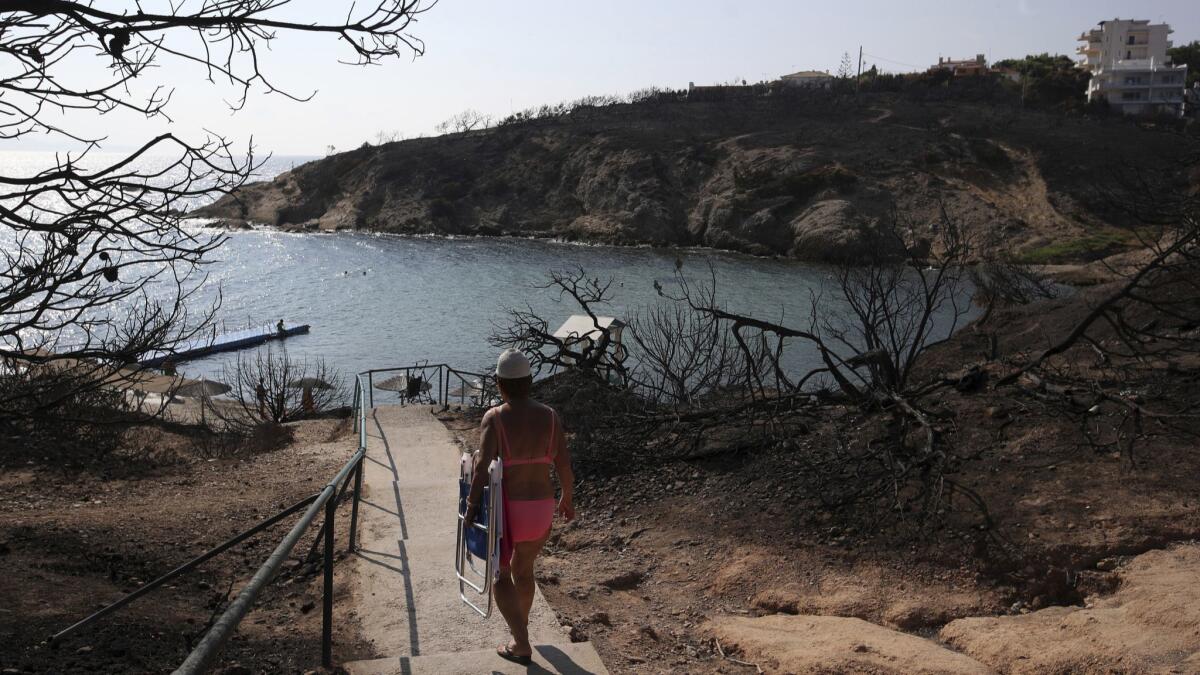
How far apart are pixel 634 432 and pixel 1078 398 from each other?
5.01 m

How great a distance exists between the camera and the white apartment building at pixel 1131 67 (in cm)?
9543

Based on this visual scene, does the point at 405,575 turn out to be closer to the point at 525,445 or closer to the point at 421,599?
the point at 421,599

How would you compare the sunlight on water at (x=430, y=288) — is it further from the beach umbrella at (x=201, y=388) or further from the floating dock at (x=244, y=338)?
the beach umbrella at (x=201, y=388)

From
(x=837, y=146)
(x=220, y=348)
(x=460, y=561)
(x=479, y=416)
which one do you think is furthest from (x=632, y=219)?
(x=460, y=561)

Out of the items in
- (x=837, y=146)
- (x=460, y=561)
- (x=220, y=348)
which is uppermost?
(x=837, y=146)

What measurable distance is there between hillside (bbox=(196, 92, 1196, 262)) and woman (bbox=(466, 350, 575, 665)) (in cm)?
6168

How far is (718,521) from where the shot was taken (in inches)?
364

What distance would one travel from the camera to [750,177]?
8075 centimetres

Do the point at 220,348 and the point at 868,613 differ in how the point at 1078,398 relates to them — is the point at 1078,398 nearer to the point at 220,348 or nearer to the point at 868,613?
the point at 868,613

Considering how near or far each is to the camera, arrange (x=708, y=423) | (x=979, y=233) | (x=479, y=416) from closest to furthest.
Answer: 1. (x=708, y=423)
2. (x=479, y=416)
3. (x=979, y=233)

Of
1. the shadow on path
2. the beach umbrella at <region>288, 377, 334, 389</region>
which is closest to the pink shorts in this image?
the shadow on path

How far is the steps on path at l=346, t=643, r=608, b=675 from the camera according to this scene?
187 inches

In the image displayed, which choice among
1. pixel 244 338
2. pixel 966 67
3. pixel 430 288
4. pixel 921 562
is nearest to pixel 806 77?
pixel 966 67

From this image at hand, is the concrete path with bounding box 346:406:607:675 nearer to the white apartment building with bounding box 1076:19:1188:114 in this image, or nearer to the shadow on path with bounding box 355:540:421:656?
the shadow on path with bounding box 355:540:421:656
